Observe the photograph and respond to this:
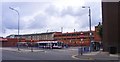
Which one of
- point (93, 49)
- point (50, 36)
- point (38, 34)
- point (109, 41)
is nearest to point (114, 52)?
point (109, 41)

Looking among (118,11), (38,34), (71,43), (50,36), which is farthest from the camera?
(38,34)

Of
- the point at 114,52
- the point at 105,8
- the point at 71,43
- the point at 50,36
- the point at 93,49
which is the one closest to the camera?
the point at 114,52

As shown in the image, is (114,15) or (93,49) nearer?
(114,15)

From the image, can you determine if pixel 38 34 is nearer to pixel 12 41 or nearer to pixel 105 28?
pixel 12 41

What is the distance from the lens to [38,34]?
18562 centimetres

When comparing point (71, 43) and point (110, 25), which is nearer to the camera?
point (110, 25)

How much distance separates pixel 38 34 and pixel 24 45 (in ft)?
214

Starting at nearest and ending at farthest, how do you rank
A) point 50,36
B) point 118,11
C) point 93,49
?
point 118,11, point 93,49, point 50,36

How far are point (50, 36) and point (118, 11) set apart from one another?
120 meters

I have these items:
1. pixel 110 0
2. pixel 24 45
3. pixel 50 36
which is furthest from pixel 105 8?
pixel 50 36

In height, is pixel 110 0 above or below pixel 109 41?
above

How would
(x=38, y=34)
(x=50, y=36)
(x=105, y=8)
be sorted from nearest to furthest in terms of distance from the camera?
(x=105, y=8) < (x=50, y=36) < (x=38, y=34)

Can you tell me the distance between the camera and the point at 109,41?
5044 centimetres

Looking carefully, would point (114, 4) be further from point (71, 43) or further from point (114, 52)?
point (71, 43)
